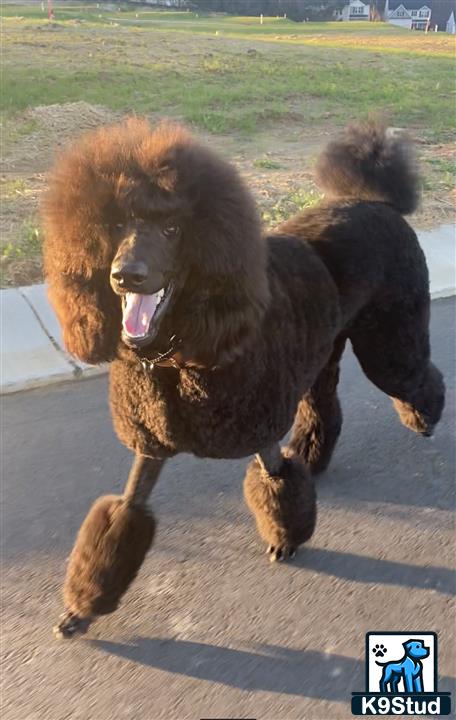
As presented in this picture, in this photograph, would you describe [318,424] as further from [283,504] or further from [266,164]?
[266,164]

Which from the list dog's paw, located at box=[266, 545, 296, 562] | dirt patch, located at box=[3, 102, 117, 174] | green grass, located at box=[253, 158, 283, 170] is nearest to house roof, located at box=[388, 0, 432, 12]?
dirt patch, located at box=[3, 102, 117, 174]

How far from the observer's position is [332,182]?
2.85 m

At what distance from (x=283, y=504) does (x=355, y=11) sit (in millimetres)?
39185

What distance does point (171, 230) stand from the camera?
168 cm

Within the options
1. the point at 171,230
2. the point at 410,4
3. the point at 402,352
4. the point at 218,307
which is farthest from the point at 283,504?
the point at 410,4

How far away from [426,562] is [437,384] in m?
0.87

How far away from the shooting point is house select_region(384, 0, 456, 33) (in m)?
37.9

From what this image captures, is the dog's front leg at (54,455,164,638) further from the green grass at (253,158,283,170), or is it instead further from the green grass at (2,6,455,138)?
the green grass at (2,6,455,138)

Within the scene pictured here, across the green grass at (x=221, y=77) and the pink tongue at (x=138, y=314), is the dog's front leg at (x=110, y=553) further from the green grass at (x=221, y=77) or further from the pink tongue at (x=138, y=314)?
the green grass at (x=221, y=77)

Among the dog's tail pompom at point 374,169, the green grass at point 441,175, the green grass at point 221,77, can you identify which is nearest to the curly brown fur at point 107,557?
Result: the dog's tail pompom at point 374,169

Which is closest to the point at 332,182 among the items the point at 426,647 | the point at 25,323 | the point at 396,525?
the point at 396,525

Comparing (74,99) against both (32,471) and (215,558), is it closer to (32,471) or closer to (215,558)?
(32,471)

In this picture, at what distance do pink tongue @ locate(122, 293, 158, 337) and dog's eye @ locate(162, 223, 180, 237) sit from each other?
0.53 feet

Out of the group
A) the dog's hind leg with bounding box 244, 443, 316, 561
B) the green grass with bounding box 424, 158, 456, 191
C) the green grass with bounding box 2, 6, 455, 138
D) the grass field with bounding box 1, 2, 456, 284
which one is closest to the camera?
the dog's hind leg with bounding box 244, 443, 316, 561
